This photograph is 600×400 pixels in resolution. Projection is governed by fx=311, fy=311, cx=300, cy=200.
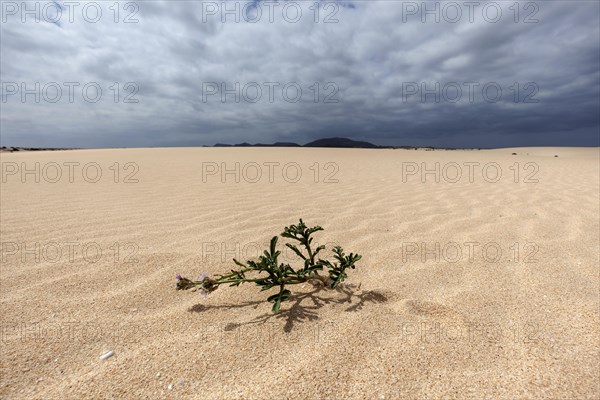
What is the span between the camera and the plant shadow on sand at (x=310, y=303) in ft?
4.83

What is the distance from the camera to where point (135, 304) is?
160 cm

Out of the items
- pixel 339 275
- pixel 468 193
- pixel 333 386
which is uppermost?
pixel 468 193

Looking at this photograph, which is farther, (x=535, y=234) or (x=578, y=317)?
(x=535, y=234)

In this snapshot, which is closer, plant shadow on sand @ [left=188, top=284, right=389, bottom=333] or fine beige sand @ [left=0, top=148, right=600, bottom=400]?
fine beige sand @ [left=0, top=148, right=600, bottom=400]

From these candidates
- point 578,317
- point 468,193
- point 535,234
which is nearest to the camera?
point 578,317

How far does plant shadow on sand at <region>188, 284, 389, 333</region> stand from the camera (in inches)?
57.9

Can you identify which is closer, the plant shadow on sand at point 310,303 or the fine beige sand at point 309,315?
the fine beige sand at point 309,315

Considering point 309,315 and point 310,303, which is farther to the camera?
point 310,303

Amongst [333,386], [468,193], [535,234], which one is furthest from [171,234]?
[468,193]

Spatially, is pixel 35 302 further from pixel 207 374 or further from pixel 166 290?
pixel 207 374

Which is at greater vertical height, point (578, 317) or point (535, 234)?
point (535, 234)

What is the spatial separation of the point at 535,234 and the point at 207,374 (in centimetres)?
290

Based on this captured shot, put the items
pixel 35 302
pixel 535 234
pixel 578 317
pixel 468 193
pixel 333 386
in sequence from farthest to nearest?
1. pixel 468 193
2. pixel 535 234
3. pixel 35 302
4. pixel 578 317
5. pixel 333 386

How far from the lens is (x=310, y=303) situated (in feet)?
5.30
